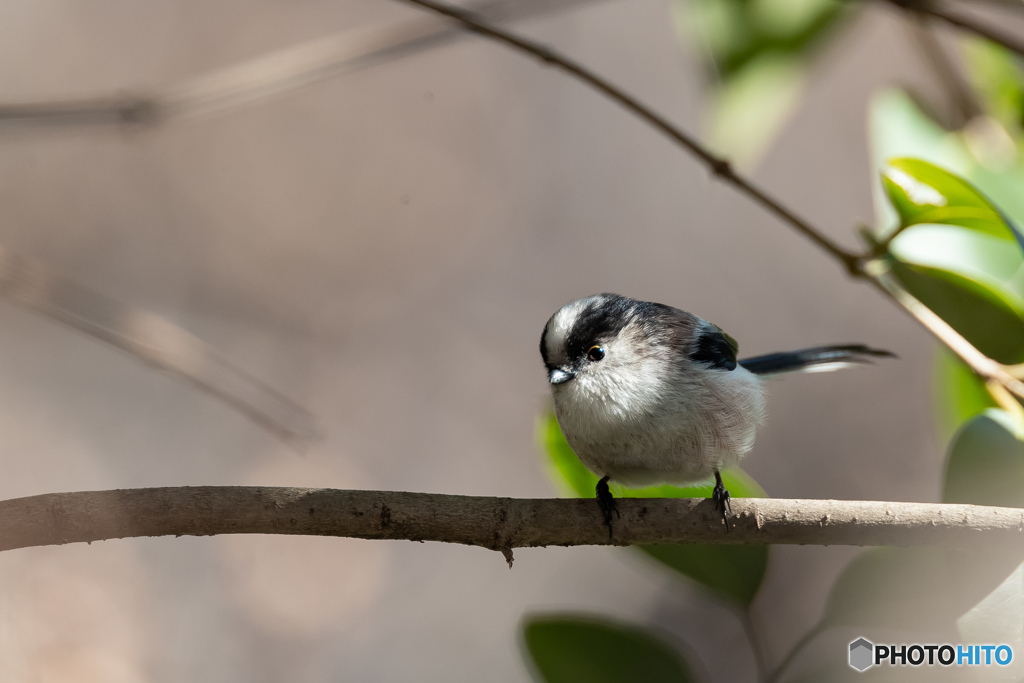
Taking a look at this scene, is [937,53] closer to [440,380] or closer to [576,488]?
[576,488]

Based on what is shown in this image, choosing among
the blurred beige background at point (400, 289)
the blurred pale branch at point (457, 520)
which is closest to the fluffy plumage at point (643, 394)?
the blurred pale branch at point (457, 520)

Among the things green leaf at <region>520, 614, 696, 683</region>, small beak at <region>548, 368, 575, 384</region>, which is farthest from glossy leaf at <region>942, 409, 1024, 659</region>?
small beak at <region>548, 368, 575, 384</region>

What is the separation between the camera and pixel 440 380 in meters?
2.94

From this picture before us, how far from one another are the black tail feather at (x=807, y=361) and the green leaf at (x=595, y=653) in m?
0.77

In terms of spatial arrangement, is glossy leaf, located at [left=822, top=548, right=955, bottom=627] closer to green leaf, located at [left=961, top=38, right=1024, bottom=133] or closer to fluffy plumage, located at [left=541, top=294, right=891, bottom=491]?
fluffy plumage, located at [left=541, top=294, right=891, bottom=491]

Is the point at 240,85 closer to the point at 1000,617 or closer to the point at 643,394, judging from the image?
the point at 643,394

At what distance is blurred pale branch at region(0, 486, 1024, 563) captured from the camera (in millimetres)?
1031

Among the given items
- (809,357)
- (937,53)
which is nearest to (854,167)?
(937,53)

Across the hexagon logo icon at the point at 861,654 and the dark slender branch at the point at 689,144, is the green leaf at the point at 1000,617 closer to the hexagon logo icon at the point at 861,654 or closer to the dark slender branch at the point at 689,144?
the hexagon logo icon at the point at 861,654

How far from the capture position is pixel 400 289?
124 inches

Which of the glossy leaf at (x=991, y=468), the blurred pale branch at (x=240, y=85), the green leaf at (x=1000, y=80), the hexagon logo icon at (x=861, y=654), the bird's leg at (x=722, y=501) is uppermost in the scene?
the green leaf at (x=1000, y=80)

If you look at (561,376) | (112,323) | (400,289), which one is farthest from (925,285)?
(400,289)

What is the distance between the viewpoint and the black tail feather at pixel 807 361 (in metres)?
1.66

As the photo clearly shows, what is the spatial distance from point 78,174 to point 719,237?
7.92ft
